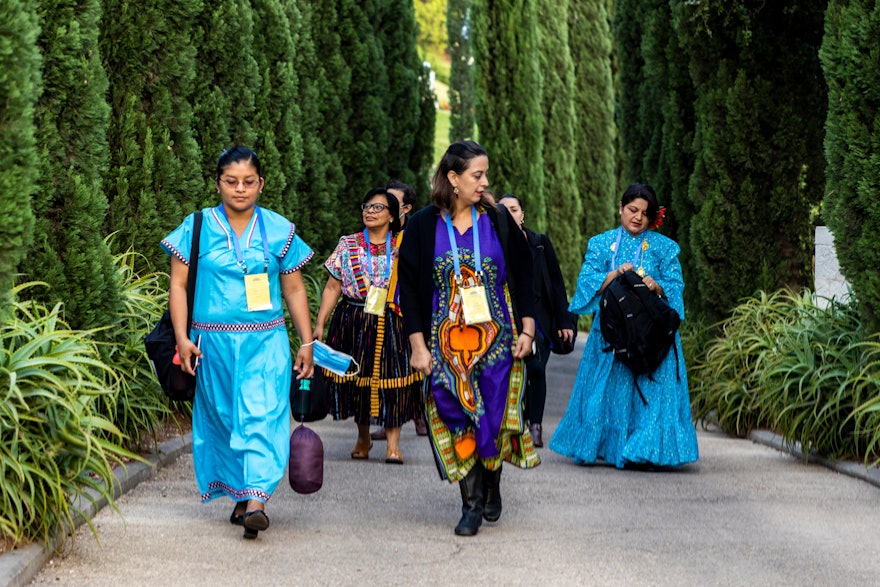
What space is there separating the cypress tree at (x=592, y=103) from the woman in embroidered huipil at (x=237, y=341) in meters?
27.5

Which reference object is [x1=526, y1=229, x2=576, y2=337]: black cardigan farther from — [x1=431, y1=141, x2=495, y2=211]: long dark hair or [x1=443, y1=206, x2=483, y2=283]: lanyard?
[x1=431, y1=141, x2=495, y2=211]: long dark hair

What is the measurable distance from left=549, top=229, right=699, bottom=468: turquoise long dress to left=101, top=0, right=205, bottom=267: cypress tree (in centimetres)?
330

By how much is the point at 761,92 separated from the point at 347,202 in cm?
589

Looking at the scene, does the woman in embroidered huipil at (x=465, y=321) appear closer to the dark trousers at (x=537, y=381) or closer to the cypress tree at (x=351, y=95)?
the dark trousers at (x=537, y=381)

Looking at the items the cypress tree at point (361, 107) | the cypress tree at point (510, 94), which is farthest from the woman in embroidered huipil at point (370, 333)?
the cypress tree at point (510, 94)

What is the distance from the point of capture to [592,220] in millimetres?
33812

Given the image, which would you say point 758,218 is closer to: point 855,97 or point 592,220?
point 855,97

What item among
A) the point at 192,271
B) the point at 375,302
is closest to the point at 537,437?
the point at 375,302

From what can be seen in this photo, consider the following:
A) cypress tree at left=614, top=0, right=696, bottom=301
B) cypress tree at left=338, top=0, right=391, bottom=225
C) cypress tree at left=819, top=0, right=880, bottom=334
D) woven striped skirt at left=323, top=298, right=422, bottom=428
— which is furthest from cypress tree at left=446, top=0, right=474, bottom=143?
cypress tree at left=819, top=0, right=880, bottom=334

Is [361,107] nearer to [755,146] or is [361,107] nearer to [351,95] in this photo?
[351,95]

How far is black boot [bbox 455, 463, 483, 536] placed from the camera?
22.7ft

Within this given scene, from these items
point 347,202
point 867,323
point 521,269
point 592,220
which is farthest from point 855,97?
point 592,220

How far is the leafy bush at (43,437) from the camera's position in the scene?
5902mm

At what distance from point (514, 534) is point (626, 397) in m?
2.92
